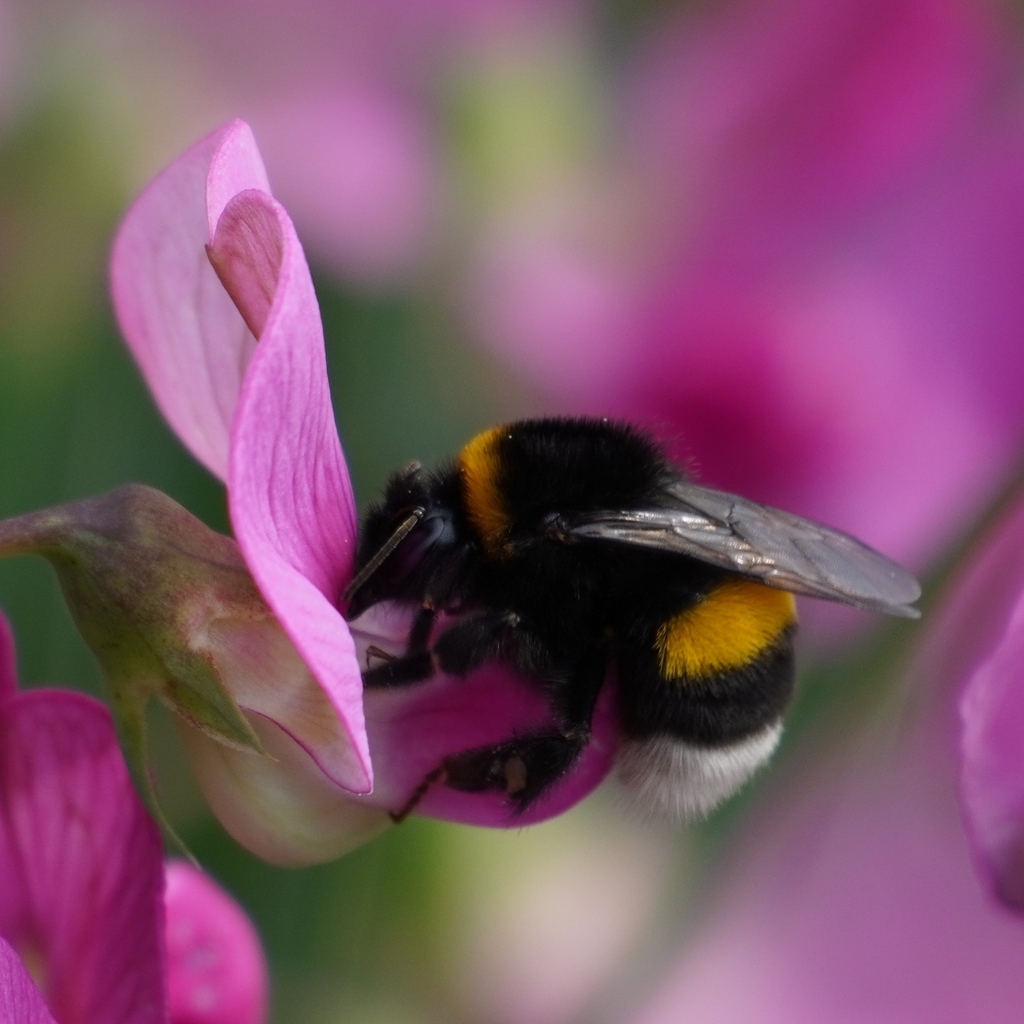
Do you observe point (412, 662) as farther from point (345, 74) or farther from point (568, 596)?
point (345, 74)

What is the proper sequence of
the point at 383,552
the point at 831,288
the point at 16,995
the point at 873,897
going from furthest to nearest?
the point at 831,288, the point at 873,897, the point at 383,552, the point at 16,995

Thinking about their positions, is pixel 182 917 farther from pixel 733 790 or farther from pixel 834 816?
pixel 834 816

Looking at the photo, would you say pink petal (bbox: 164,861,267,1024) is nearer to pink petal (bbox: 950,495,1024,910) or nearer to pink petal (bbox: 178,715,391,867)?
pink petal (bbox: 178,715,391,867)

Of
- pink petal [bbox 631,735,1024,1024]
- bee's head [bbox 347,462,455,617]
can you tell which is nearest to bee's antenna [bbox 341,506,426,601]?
bee's head [bbox 347,462,455,617]

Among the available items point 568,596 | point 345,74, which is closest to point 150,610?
point 568,596

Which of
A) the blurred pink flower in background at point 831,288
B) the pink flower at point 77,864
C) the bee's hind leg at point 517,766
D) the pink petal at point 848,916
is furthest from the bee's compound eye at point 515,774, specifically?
the blurred pink flower in background at point 831,288

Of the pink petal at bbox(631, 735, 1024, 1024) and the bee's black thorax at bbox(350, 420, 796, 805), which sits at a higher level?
the bee's black thorax at bbox(350, 420, 796, 805)
